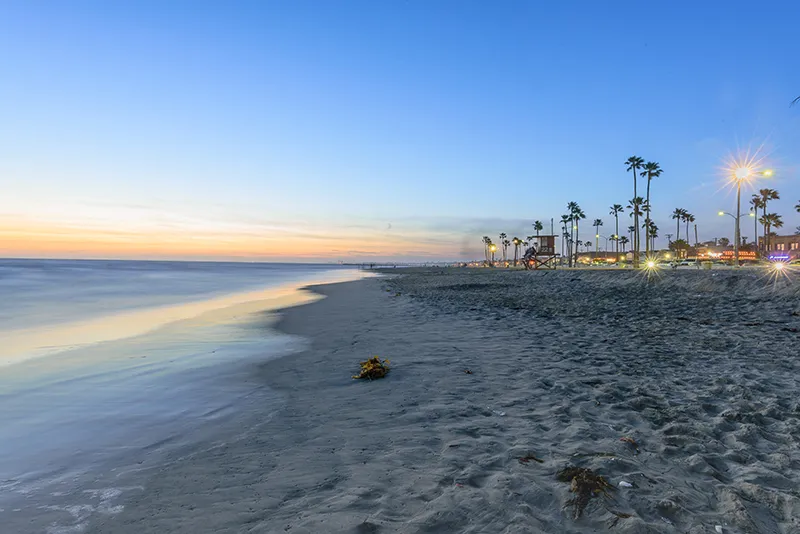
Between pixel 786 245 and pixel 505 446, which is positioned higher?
pixel 786 245

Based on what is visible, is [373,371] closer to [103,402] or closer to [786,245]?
[103,402]

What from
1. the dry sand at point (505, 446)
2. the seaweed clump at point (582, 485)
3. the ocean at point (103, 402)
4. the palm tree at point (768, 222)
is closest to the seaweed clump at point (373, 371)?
the dry sand at point (505, 446)

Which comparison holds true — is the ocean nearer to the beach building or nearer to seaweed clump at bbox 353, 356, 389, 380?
seaweed clump at bbox 353, 356, 389, 380

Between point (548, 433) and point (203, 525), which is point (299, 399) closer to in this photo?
point (203, 525)

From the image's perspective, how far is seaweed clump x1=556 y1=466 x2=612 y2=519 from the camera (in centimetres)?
383

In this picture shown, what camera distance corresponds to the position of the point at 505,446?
5.14 m

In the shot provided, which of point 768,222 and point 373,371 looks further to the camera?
point 768,222

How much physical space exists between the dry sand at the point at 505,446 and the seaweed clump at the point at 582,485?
0.22 ft

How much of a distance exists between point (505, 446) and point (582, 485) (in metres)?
1.17

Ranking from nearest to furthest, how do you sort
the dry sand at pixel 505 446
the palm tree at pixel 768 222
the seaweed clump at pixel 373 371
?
1. the dry sand at pixel 505 446
2. the seaweed clump at pixel 373 371
3. the palm tree at pixel 768 222

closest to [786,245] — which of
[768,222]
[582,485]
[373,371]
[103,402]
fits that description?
[768,222]

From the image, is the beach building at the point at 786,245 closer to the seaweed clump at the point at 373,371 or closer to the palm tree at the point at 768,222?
the palm tree at the point at 768,222

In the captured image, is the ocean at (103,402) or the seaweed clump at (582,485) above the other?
the seaweed clump at (582,485)

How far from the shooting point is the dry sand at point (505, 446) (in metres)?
3.76
